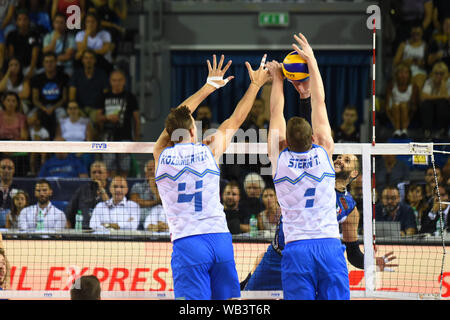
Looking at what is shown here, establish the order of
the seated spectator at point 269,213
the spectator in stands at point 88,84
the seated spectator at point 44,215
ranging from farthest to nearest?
the spectator in stands at point 88,84 → the seated spectator at point 44,215 → the seated spectator at point 269,213

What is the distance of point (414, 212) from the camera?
33.6ft

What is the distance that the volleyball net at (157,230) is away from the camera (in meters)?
7.98

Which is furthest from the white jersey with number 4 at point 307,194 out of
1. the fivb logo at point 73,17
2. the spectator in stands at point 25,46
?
the spectator in stands at point 25,46

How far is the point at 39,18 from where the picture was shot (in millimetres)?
15445

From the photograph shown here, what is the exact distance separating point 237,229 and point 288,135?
394 centimetres

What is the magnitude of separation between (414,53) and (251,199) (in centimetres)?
636

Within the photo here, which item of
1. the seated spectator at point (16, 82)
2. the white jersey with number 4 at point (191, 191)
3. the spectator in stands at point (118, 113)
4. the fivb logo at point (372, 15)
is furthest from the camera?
the fivb logo at point (372, 15)

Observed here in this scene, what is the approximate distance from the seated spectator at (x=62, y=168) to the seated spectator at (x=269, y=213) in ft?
13.6

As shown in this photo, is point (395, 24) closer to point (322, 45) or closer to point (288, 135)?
point (322, 45)

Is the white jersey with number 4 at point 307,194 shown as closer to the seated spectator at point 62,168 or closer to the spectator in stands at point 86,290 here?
the spectator in stands at point 86,290

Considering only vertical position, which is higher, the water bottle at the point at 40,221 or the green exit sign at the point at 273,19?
the green exit sign at the point at 273,19

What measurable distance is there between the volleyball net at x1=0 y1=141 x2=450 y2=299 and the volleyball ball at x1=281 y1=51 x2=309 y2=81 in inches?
54.3

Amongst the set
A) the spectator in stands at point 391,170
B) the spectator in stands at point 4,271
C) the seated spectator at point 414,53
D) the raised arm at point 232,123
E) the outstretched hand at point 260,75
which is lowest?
the spectator in stands at point 4,271
